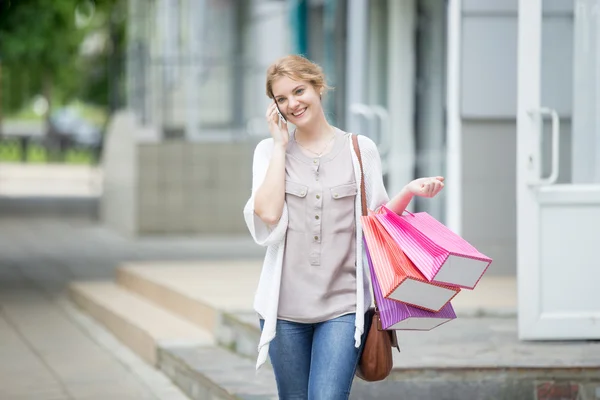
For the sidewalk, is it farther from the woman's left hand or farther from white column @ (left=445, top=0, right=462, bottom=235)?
the woman's left hand

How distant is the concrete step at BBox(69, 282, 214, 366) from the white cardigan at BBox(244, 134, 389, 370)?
3.61 metres

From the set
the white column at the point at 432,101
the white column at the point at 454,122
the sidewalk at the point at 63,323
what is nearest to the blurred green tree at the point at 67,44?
the sidewalk at the point at 63,323

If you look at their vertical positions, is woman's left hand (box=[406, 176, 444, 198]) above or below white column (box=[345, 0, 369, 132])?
below

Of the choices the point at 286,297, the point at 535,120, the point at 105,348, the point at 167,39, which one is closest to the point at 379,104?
the point at 105,348

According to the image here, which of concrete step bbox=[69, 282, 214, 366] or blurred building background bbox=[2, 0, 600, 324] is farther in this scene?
concrete step bbox=[69, 282, 214, 366]

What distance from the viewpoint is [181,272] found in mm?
10664

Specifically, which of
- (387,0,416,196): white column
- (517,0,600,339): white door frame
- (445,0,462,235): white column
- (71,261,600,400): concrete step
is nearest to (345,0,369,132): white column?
(387,0,416,196): white column

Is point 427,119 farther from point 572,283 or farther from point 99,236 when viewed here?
point 99,236

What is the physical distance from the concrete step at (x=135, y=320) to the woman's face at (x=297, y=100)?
3796 mm

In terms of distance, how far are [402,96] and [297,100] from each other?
6809 millimetres

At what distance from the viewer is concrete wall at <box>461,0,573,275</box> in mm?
9336

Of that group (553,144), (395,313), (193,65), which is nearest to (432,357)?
(553,144)

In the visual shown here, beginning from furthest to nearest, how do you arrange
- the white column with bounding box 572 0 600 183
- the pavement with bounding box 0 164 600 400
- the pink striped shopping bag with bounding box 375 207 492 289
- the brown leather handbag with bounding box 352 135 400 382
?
the white column with bounding box 572 0 600 183 < the pavement with bounding box 0 164 600 400 < the brown leather handbag with bounding box 352 135 400 382 < the pink striped shopping bag with bounding box 375 207 492 289

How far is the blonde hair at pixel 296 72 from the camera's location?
171 inches
